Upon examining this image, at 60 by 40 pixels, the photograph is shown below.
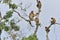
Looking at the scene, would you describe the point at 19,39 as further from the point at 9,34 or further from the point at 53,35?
the point at 53,35

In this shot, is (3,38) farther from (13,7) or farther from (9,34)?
(13,7)

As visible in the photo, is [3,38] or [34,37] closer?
[34,37]

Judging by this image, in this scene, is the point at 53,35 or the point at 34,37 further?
the point at 53,35

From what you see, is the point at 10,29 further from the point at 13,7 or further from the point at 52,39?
the point at 52,39

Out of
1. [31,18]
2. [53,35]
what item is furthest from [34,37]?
[53,35]

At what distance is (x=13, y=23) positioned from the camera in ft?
2.79

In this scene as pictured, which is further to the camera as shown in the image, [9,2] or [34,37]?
[9,2]

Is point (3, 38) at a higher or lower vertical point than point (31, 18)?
lower

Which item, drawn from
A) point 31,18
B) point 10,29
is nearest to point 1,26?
point 10,29

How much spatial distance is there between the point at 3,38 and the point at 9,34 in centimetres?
4

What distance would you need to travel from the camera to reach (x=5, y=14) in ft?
2.81

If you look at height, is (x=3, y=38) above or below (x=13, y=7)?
below

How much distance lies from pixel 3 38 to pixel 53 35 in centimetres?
24

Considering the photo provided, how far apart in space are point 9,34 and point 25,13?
0.42ft
